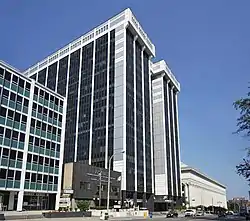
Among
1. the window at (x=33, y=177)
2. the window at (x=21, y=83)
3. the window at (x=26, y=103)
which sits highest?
the window at (x=21, y=83)

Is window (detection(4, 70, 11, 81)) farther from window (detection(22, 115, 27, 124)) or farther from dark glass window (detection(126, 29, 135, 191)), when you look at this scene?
dark glass window (detection(126, 29, 135, 191))

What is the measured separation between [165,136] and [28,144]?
77.5 m

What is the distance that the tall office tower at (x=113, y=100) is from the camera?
87.1m

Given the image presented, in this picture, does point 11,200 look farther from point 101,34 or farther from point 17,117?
point 101,34

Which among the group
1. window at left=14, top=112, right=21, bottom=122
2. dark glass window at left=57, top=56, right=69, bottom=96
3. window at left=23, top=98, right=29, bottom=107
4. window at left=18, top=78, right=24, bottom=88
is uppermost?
dark glass window at left=57, top=56, right=69, bottom=96

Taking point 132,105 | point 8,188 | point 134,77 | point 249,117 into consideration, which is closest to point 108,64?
point 134,77

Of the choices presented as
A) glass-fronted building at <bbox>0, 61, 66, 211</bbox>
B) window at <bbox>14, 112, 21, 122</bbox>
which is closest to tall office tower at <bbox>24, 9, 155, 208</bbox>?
glass-fronted building at <bbox>0, 61, 66, 211</bbox>

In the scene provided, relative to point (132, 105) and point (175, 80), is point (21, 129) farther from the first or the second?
point (175, 80)

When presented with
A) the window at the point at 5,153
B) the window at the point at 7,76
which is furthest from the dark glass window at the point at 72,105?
the window at the point at 7,76

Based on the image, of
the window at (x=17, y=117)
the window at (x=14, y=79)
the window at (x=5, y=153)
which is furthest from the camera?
the window at (x=14, y=79)

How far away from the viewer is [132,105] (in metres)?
93.6

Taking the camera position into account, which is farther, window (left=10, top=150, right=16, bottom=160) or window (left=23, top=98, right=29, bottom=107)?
window (left=23, top=98, right=29, bottom=107)

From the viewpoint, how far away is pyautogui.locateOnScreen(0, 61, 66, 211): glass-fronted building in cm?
4809

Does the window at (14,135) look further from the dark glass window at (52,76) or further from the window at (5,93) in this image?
the dark glass window at (52,76)
